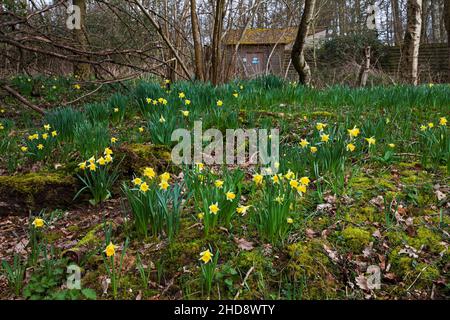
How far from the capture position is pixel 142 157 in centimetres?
310

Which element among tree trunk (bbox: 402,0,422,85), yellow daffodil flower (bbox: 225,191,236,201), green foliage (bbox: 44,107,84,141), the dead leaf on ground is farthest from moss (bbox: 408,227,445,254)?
tree trunk (bbox: 402,0,422,85)

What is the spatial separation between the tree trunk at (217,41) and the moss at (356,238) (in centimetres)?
556

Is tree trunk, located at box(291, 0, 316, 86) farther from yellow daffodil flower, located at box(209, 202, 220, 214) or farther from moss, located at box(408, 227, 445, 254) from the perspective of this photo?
yellow daffodil flower, located at box(209, 202, 220, 214)

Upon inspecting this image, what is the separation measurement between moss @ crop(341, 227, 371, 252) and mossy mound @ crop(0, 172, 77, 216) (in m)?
1.95

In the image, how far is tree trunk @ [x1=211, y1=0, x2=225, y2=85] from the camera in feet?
22.8

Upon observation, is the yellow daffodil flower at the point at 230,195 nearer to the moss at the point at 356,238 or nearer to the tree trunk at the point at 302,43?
the moss at the point at 356,238

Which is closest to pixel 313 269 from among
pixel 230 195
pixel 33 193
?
pixel 230 195

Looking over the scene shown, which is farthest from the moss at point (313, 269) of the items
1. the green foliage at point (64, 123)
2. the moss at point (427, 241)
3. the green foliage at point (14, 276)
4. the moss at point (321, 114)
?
the green foliage at point (64, 123)

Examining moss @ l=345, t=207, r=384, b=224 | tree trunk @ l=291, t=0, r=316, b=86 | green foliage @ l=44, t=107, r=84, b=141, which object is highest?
tree trunk @ l=291, t=0, r=316, b=86

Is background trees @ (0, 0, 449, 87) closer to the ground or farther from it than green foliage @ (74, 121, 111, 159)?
farther from it

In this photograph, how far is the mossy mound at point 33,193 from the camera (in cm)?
279

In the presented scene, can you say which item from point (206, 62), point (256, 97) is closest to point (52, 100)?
point (206, 62)

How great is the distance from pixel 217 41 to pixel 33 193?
5263mm
